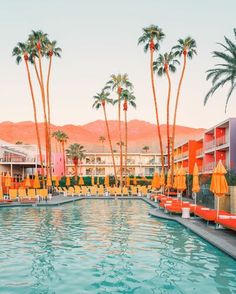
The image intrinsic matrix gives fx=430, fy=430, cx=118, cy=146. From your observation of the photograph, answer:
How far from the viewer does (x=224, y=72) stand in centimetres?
2975

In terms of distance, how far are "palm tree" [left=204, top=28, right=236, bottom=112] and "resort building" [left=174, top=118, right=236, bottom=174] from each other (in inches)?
373

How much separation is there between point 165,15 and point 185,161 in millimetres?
39923

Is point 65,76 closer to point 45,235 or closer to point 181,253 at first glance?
point 45,235

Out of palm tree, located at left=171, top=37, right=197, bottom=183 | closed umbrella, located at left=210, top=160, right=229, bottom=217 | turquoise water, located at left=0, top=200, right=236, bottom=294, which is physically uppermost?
palm tree, located at left=171, top=37, right=197, bottom=183

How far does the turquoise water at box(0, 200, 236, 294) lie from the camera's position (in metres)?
8.70

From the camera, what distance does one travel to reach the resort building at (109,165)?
9738cm

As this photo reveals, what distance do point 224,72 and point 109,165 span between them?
69.5 meters

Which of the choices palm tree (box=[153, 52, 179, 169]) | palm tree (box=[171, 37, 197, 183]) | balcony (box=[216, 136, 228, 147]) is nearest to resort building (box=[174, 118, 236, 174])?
balcony (box=[216, 136, 228, 147])

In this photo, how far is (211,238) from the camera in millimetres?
13414

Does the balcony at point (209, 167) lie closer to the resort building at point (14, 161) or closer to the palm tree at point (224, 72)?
the palm tree at point (224, 72)

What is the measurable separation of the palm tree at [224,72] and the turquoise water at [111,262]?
47.5 feet

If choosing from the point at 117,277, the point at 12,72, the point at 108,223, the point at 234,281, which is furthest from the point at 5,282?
the point at 12,72

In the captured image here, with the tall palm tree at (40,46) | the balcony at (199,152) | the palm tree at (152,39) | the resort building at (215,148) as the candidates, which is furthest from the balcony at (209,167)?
the tall palm tree at (40,46)

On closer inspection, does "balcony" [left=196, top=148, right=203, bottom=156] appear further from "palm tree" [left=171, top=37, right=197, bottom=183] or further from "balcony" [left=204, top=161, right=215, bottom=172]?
"palm tree" [left=171, top=37, right=197, bottom=183]
